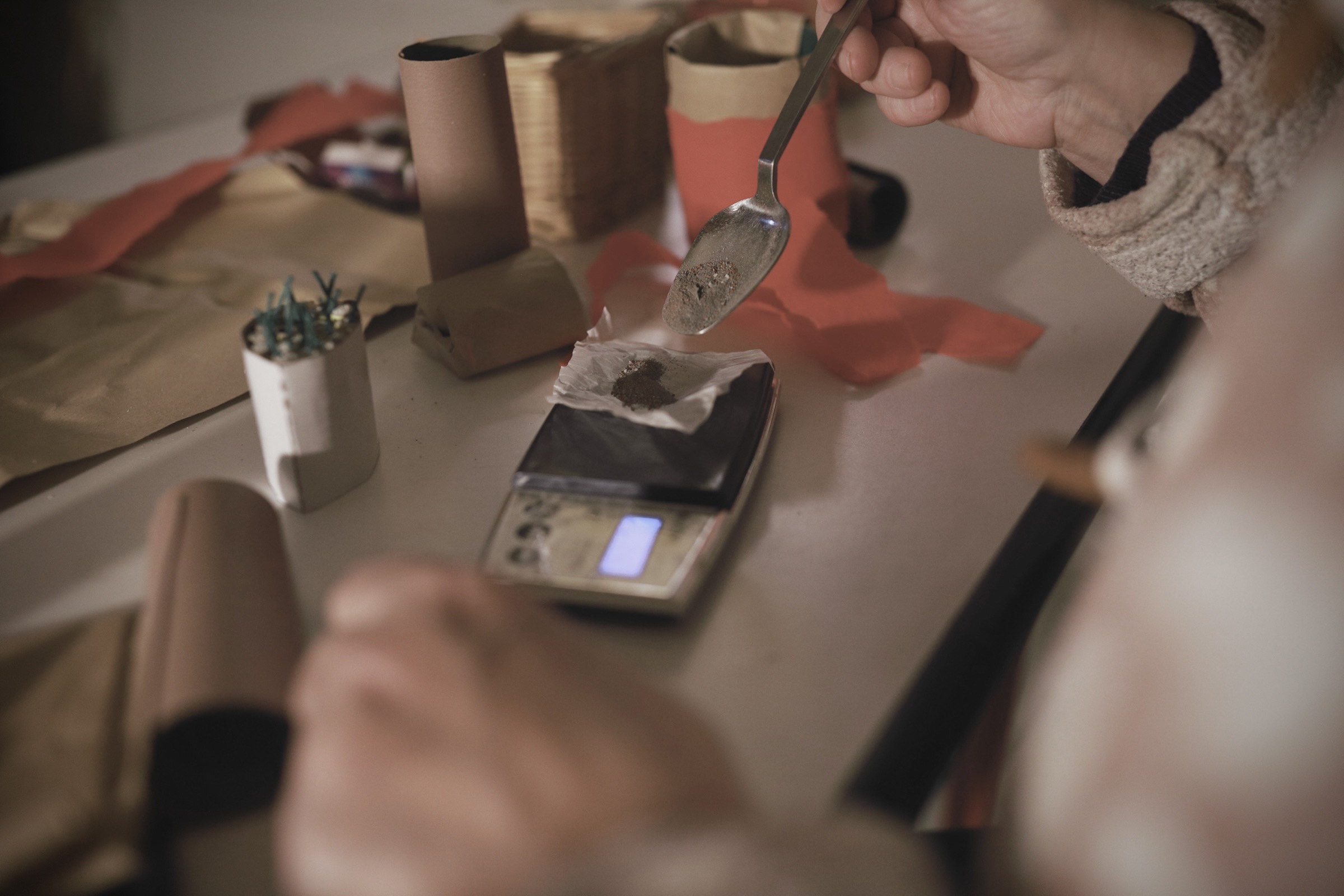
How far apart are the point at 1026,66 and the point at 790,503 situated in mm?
440

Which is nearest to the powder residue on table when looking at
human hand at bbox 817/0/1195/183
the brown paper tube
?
human hand at bbox 817/0/1195/183

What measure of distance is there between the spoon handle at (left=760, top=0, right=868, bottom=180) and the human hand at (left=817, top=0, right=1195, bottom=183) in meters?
0.03

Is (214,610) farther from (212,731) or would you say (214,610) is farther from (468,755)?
(468,755)

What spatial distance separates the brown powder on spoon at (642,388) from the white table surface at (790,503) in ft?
0.29

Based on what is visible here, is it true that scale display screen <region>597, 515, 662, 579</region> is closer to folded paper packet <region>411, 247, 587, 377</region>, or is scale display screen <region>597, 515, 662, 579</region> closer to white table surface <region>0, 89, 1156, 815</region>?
white table surface <region>0, 89, 1156, 815</region>

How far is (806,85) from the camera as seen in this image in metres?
0.84

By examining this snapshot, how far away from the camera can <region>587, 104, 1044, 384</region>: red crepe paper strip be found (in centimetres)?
84

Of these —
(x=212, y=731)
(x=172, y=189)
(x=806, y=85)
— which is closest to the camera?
(x=212, y=731)

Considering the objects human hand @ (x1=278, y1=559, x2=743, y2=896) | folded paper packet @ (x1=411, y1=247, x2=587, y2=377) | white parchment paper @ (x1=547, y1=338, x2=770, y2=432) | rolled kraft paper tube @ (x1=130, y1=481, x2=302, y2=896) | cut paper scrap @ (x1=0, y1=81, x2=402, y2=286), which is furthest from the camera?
cut paper scrap @ (x1=0, y1=81, x2=402, y2=286)

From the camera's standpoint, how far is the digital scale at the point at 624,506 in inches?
22.9

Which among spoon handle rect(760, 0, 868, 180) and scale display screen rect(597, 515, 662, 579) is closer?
scale display screen rect(597, 515, 662, 579)

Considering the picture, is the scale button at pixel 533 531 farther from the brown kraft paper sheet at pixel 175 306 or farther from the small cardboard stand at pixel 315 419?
the brown kraft paper sheet at pixel 175 306

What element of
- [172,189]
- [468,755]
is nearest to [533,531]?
[468,755]

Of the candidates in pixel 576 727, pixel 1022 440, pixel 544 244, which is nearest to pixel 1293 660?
pixel 576 727
